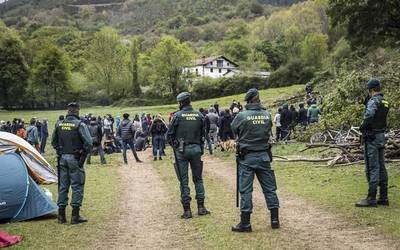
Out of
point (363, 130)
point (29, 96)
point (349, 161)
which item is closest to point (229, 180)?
point (349, 161)

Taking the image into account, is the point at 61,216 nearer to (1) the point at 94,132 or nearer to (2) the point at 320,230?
(2) the point at 320,230

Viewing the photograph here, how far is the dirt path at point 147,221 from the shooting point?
8445 mm

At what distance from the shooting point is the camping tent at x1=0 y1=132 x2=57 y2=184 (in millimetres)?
13102

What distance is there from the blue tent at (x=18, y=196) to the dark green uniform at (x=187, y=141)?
271 cm

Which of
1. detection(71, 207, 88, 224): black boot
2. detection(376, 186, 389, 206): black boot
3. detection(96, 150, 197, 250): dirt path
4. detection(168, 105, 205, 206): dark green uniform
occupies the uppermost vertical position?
detection(168, 105, 205, 206): dark green uniform

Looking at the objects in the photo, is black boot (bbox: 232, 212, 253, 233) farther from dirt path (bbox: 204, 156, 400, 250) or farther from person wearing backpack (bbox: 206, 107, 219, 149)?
person wearing backpack (bbox: 206, 107, 219, 149)

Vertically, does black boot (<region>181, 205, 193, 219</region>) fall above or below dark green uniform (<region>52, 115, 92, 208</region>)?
below

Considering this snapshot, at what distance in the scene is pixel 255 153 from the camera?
28.5 feet

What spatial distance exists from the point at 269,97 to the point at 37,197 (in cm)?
4283

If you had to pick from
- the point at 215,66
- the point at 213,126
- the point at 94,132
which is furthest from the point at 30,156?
the point at 215,66

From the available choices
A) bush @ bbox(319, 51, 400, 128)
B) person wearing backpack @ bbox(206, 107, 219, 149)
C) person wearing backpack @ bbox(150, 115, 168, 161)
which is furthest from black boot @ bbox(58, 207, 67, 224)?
person wearing backpack @ bbox(206, 107, 219, 149)

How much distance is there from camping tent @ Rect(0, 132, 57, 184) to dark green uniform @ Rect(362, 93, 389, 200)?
312 inches

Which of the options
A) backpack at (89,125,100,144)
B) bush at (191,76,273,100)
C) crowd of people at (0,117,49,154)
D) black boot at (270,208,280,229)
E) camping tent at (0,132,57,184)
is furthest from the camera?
bush at (191,76,273,100)

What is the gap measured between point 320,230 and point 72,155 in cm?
451
